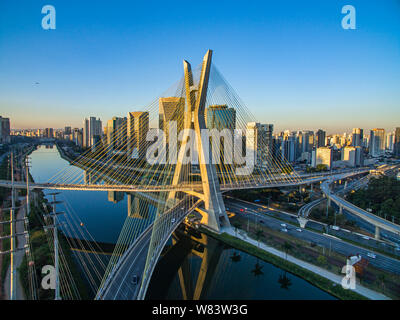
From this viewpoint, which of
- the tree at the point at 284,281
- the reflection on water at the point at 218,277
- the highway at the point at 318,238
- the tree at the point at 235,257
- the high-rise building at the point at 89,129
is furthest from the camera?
the high-rise building at the point at 89,129

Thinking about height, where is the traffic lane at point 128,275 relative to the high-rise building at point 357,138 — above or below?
below

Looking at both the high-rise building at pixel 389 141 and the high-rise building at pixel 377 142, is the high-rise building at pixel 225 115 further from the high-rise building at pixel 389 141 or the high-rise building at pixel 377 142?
the high-rise building at pixel 389 141

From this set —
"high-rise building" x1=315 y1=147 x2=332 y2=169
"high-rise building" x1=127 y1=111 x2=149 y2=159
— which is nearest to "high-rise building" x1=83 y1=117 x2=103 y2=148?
"high-rise building" x1=127 y1=111 x2=149 y2=159

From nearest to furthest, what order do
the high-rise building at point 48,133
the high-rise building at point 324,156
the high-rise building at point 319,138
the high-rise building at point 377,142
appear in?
A: the high-rise building at point 324,156 < the high-rise building at point 377,142 < the high-rise building at point 319,138 < the high-rise building at point 48,133

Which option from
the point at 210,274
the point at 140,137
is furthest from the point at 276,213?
the point at 140,137

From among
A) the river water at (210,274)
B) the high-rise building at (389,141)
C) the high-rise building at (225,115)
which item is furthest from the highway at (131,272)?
the high-rise building at (389,141)

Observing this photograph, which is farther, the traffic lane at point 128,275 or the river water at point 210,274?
the river water at point 210,274

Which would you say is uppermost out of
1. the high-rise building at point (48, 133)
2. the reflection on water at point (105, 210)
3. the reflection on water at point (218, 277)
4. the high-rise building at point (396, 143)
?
the high-rise building at point (48, 133)

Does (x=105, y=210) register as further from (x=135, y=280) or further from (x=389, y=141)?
(x=389, y=141)
